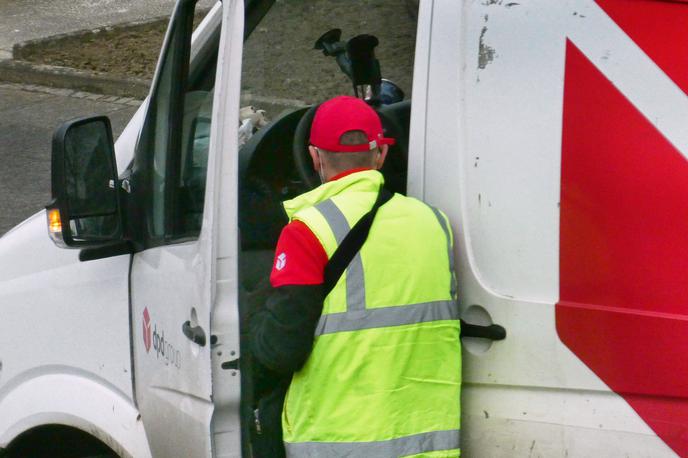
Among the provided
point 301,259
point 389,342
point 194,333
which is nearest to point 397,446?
point 389,342

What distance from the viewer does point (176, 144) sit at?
3238mm

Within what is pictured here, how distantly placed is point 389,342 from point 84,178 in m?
1.06

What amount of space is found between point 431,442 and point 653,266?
0.65 m

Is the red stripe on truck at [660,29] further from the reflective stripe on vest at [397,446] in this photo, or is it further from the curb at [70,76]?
the curb at [70,76]

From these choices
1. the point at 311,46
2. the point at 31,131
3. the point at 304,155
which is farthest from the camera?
the point at 31,131

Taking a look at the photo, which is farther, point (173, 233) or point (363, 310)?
point (173, 233)

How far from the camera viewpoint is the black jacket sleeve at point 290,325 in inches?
100

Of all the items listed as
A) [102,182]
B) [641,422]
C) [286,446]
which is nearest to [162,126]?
[102,182]

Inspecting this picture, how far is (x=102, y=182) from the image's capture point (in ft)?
10.3

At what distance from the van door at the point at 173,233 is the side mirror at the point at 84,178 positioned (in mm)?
131

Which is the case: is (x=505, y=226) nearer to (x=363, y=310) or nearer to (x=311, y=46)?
(x=363, y=310)

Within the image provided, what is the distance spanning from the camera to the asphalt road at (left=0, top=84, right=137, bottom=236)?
8578 mm

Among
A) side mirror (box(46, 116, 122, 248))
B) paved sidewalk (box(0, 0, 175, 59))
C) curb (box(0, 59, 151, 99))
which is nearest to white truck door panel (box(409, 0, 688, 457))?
side mirror (box(46, 116, 122, 248))

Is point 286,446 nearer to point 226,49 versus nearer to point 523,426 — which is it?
point 523,426
